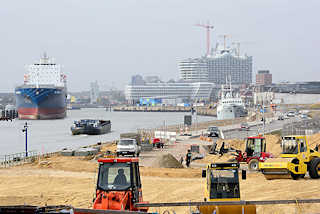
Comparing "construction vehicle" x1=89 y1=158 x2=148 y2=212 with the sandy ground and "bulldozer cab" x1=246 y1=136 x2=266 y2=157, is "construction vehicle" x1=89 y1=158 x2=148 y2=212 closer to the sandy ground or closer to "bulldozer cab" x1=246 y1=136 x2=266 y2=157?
the sandy ground

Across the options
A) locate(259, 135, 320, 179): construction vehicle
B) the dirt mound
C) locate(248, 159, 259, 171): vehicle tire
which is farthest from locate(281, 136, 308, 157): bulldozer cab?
the dirt mound

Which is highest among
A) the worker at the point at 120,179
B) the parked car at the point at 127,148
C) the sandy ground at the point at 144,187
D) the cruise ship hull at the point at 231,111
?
the cruise ship hull at the point at 231,111

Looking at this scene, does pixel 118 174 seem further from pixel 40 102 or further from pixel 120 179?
pixel 40 102

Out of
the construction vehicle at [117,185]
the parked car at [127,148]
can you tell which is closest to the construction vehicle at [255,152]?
the parked car at [127,148]

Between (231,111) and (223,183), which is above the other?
(231,111)

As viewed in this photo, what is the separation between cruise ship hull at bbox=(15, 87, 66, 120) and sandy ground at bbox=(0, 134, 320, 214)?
87.0 m

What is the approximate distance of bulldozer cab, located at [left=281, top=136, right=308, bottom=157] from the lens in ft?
61.1

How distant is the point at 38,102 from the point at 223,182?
4248 inches

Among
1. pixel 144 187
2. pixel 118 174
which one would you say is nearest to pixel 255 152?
pixel 144 187

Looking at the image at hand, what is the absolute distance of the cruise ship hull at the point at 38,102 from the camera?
11412cm

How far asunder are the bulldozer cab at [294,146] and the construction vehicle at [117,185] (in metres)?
9.41

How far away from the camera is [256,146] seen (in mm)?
24141

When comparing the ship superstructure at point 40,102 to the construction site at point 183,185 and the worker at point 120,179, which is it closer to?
the construction site at point 183,185

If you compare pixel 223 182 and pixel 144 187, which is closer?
pixel 223 182
